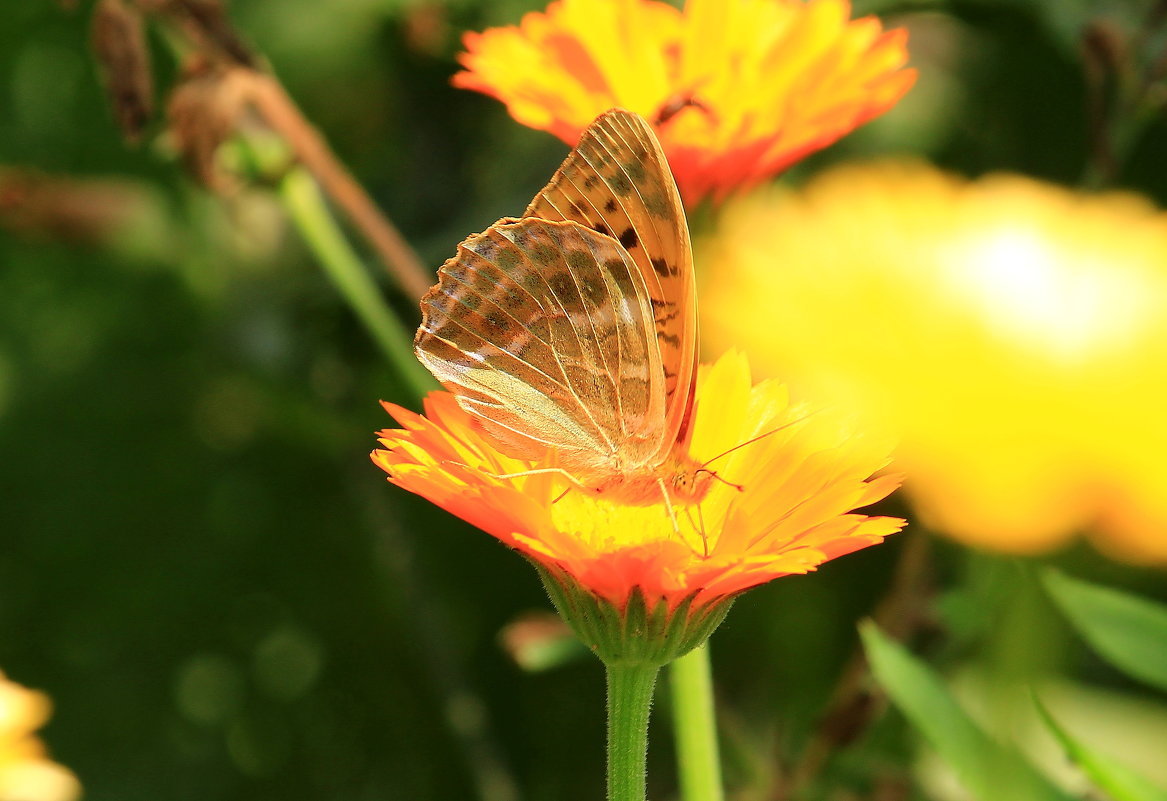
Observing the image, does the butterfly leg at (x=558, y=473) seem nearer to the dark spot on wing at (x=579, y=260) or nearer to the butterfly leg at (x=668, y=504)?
the butterfly leg at (x=668, y=504)

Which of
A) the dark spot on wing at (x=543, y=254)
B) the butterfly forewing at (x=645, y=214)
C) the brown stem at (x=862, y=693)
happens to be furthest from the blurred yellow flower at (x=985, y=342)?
the brown stem at (x=862, y=693)

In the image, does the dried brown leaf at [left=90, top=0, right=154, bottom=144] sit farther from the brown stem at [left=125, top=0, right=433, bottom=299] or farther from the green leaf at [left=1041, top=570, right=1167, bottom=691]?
the green leaf at [left=1041, top=570, right=1167, bottom=691]

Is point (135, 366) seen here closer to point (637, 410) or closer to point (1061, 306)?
point (637, 410)

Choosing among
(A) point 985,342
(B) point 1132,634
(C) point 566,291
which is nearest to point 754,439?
(C) point 566,291

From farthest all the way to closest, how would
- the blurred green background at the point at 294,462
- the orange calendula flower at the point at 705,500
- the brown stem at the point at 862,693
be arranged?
the blurred green background at the point at 294,462
the brown stem at the point at 862,693
the orange calendula flower at the point at 705,500

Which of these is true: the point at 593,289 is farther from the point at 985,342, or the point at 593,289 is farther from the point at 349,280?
the point at 985,342

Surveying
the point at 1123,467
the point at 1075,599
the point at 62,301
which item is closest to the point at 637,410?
the point at 1075,599

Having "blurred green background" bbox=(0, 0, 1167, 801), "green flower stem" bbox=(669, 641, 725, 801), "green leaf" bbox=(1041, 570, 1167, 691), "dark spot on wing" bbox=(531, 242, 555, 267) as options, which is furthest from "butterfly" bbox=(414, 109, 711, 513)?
"blurred green background" bbox=(0, 0, 1167, 801)
